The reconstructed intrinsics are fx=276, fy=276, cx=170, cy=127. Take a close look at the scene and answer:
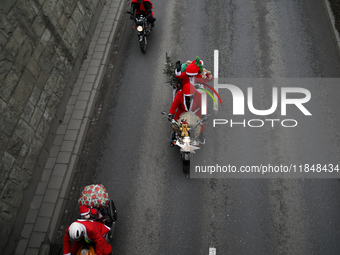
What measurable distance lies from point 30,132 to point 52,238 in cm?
297

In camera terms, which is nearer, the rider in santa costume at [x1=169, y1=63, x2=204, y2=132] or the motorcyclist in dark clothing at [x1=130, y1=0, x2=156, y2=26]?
the rider in santa costume at [x1=169, y1=63, x2=204, y2=132]

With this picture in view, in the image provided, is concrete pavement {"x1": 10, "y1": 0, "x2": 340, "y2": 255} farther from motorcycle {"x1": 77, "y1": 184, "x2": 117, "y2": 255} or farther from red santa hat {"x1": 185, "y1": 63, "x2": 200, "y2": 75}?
red santa hat {"x1": 185, "y1": 63, "x2": 200, "y2": 75}

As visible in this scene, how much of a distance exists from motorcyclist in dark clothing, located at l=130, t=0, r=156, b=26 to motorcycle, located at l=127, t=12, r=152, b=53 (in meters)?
0.12

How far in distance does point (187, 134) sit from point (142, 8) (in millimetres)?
6146

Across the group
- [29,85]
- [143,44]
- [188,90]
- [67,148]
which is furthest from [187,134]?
[143,44]

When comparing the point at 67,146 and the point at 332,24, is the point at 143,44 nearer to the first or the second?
the point at 67,146

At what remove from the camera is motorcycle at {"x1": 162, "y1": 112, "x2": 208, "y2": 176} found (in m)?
7.14

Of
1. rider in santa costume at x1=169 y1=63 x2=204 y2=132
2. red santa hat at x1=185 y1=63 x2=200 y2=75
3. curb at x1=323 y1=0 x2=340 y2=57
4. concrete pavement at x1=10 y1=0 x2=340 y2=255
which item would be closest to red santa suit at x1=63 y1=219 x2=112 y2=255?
concrete pavement at x1=10 y1=0 x2=340 y2=255

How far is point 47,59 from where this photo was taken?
8.57 meters

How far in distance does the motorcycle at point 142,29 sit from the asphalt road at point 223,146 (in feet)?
1.50

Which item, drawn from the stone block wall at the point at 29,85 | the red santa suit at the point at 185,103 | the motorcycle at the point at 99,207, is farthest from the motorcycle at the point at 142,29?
the motorcycle at the point at 99,207

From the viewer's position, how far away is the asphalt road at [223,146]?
7207 mm

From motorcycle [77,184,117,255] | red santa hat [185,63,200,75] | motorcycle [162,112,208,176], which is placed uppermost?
red santa hat [185,63,200,75]

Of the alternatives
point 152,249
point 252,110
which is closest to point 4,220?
point 152,249
